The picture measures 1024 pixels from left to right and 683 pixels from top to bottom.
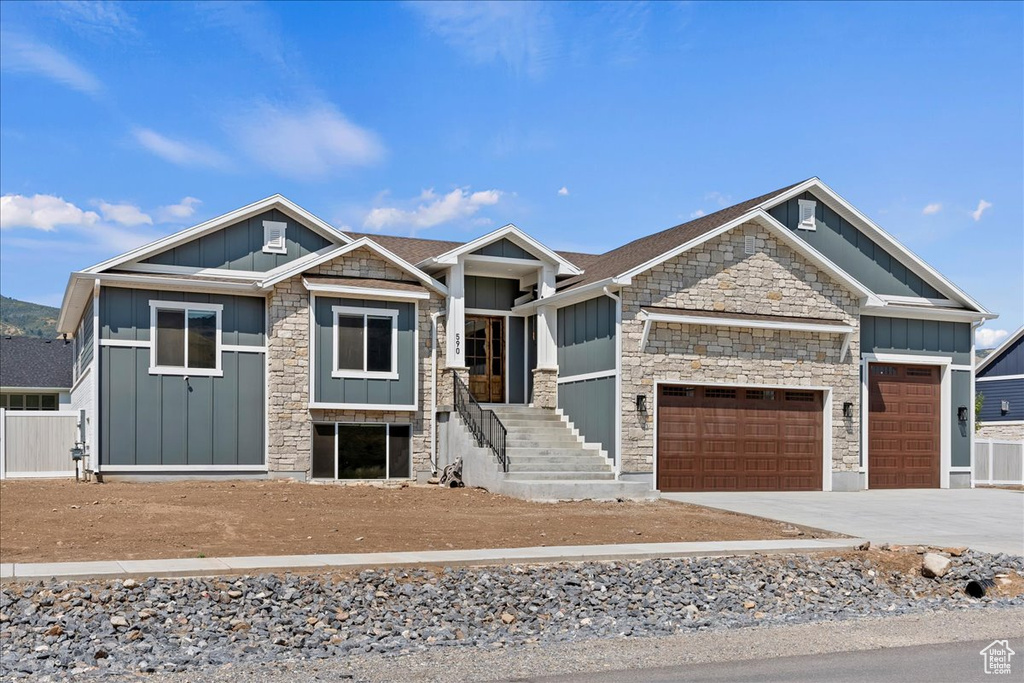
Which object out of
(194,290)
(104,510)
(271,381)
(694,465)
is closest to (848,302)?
(694,465)

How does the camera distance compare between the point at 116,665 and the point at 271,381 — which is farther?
the point at 271,381

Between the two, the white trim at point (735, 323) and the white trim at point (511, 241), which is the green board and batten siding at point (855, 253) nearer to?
the white trim at point (735, 323)

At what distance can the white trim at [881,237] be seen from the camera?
79.2 feet

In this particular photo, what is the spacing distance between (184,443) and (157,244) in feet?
13.4

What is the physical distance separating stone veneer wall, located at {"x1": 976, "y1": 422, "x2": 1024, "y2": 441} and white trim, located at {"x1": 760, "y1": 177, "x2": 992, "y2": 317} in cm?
1442

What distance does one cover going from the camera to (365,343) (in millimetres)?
22516

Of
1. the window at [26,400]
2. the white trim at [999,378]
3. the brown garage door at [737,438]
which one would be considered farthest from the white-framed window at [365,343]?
the white trim at [999,378]

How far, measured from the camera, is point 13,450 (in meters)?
23.0

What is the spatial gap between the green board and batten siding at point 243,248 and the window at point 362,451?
149 inches

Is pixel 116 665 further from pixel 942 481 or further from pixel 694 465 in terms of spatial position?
pixel 942 481

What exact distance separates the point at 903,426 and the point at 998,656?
16.6 metres

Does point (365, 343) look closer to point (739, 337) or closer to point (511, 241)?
point (511, 241)

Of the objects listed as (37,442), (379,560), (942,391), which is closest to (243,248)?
(37,442)

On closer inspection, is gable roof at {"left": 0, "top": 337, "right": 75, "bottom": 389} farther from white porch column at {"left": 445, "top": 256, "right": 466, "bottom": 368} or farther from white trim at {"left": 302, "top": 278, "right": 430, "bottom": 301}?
white porch column at {"left": 445, "top": 256, "right": 466, "bottom": 368}
